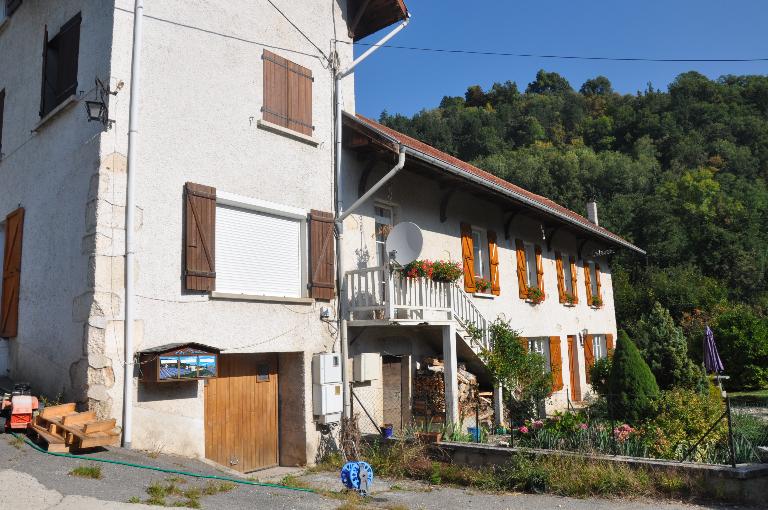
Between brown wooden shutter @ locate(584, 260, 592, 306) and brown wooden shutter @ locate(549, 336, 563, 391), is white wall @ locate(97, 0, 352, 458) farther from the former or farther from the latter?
brown wooden shutter @ locate(584, 260, 592, 306)

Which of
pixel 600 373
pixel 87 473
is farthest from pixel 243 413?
pixel 600 373

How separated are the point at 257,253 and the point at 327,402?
2527 mm

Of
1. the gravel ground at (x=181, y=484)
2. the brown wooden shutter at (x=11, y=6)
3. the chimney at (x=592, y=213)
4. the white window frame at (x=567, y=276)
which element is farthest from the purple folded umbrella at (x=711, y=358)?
the brown wooden shutter at (x=11, y=6)

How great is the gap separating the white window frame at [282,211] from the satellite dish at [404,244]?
4.57 ft

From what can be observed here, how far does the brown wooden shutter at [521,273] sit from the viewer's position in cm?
1569

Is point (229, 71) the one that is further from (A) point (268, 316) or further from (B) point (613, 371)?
(B) point (613, 371)

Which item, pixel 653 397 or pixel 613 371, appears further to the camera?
pixel 613 371

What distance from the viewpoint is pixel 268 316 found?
9.40 metres

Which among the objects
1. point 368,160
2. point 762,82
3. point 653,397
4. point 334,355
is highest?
point 762,82

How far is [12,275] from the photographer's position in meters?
9.73

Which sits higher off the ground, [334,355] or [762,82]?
[762,82]

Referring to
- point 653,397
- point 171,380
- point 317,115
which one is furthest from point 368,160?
point 653,397

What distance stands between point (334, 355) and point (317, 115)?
4031mm

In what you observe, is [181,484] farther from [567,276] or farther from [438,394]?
[567,276]
